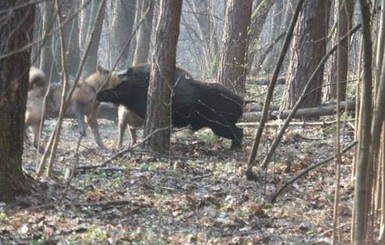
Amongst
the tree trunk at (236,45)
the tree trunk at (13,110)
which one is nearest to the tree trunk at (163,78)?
the tree trunk at (13,110)

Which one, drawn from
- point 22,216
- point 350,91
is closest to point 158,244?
point 22,216

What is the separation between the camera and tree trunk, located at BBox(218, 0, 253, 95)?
55.1 feet

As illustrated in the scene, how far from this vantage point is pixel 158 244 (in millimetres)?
6926

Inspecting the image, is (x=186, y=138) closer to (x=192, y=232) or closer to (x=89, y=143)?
(x=89, y=143)

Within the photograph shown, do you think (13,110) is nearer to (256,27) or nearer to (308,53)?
(308,53)

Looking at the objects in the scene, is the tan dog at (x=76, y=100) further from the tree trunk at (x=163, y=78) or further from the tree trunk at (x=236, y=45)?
the tree trunk at (x=236, y=45)

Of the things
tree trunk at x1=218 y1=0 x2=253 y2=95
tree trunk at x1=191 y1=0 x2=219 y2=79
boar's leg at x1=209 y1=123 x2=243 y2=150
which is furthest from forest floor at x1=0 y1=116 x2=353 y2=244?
tree trunk at x1=191 y1=0 x2=219 y2=79

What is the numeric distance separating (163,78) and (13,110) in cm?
395

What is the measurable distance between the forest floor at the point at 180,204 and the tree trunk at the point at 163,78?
35 centimetres

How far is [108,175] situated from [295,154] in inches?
113

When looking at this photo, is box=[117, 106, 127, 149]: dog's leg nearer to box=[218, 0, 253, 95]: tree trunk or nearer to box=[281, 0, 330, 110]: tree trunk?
box=[281, 0, 330, 110]: tree trunk

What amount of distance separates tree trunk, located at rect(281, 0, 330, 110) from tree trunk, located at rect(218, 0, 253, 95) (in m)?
2.90

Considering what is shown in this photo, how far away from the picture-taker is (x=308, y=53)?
44.9 ft

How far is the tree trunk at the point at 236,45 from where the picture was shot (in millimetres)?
16797
